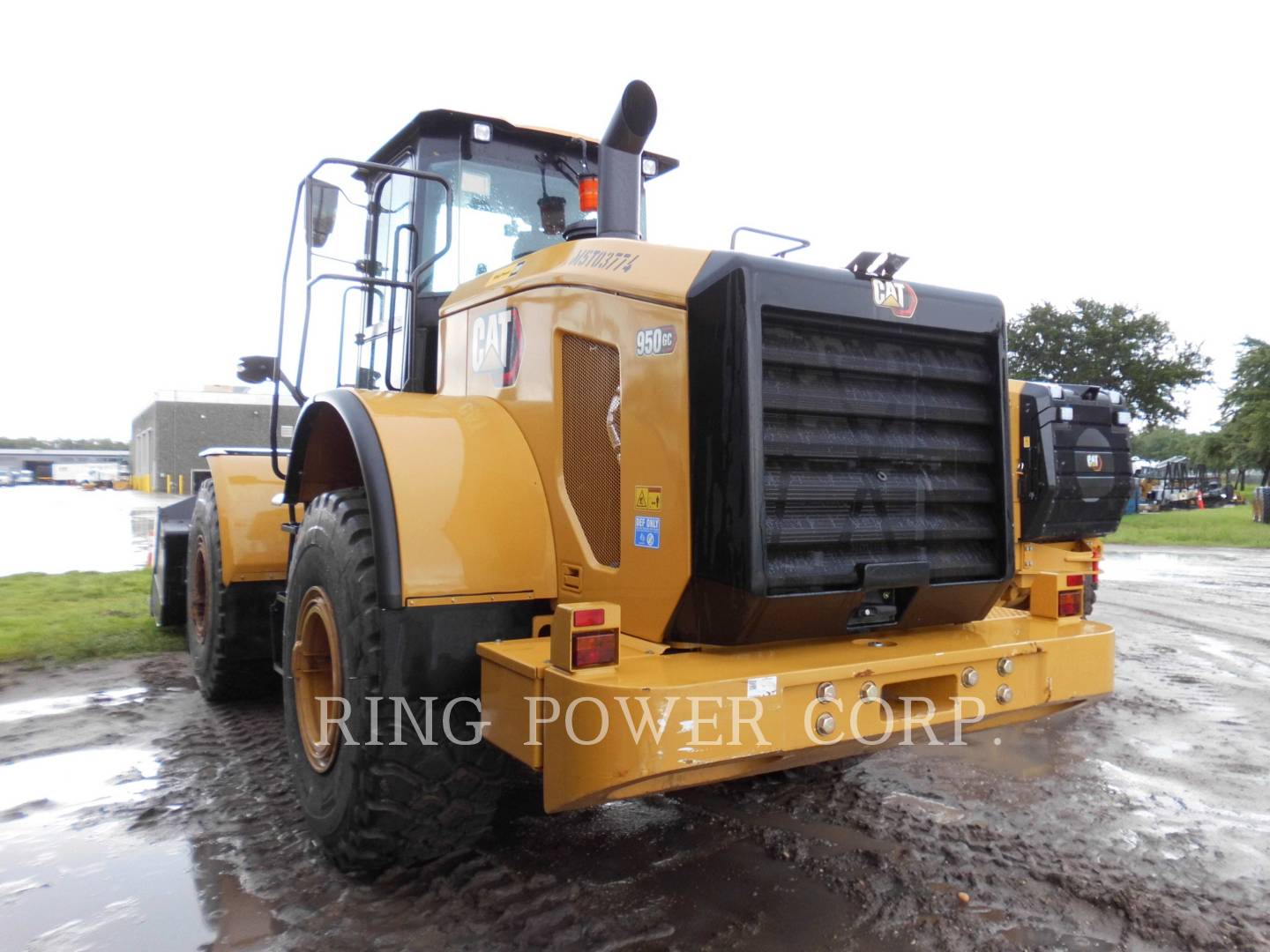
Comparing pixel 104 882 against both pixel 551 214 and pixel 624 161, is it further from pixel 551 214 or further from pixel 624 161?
pixel 551 214

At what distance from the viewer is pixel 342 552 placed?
3.27 m

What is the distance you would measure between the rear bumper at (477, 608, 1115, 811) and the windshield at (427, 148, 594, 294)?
2016 mm

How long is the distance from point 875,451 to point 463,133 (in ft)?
8.53

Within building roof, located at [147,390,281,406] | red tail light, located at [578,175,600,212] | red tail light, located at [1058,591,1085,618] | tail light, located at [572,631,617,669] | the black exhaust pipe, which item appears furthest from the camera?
building roof, located at [147,390,281,406]

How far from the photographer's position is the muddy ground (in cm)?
292

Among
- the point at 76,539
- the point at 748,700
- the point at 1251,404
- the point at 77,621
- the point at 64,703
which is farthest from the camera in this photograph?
the point at 1251,404

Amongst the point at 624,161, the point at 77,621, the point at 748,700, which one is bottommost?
the point at 77,621

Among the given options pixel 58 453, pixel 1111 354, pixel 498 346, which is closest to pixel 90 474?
pixel 58 453

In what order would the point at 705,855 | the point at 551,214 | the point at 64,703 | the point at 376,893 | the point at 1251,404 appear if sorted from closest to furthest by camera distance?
the point at 376,893 → the point at 705,855 → the point at 551,214 → the point at 64,703 → the point at 1251,404

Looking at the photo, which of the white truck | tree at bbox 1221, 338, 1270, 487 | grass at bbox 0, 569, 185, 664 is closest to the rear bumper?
grass at bbox 0, 569, 185, 664

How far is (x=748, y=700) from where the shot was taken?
2.61m

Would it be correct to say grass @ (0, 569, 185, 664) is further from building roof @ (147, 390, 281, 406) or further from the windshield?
building roof @ (147, 390, 281, 406)

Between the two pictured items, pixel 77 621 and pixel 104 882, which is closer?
pixel 104 882

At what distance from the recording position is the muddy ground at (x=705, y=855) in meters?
2.92
